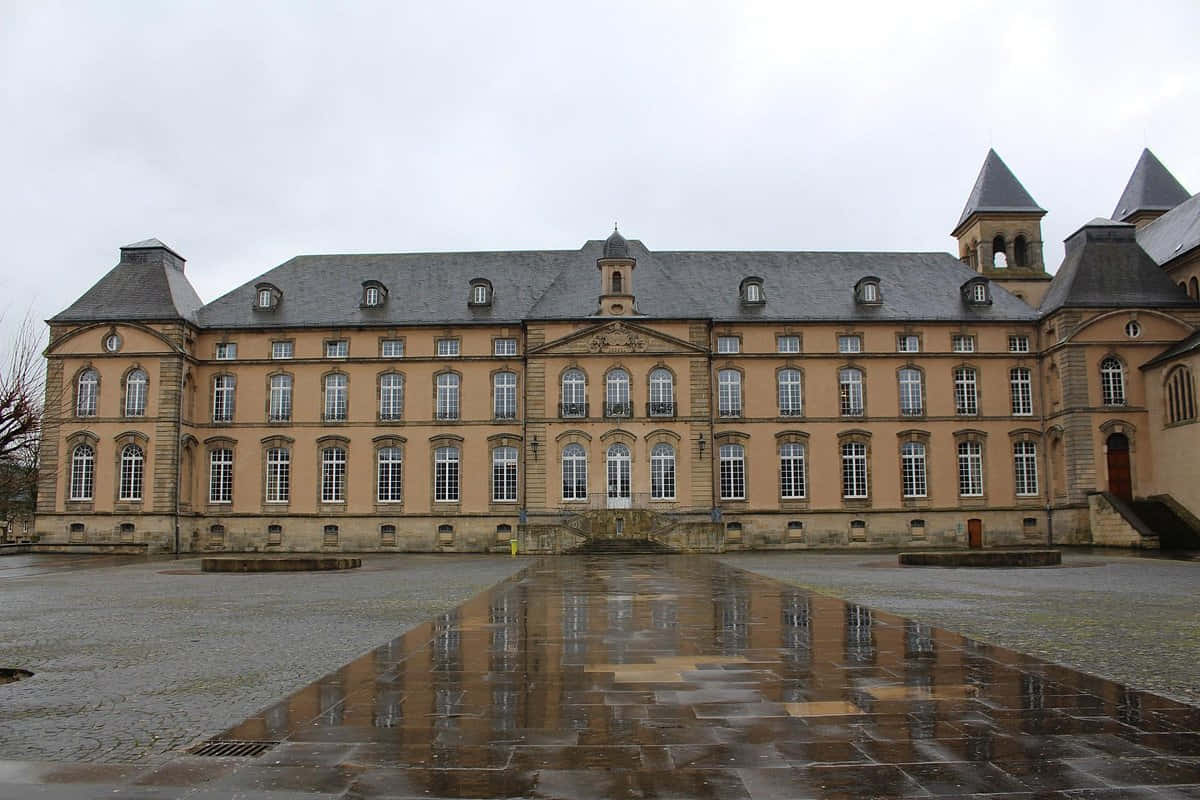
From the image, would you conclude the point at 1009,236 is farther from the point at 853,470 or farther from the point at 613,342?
the point at 613,342

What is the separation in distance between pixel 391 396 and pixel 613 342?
11880 mm

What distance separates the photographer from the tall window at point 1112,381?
4719 cm

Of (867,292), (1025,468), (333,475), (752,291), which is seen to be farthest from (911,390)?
(333,475)

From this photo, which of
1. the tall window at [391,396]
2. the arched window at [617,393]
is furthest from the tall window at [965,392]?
the tall window at [391,396]

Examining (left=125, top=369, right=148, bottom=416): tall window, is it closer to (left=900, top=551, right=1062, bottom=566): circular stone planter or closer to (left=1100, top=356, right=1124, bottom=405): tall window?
(left=900, top=551, right=1062, bottom=566): circular stone planter

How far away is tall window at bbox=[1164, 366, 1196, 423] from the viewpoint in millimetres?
43469

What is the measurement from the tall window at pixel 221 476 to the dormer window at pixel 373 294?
10.5 meters

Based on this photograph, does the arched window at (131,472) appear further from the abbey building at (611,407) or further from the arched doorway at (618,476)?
the arched doorway at (618,476)

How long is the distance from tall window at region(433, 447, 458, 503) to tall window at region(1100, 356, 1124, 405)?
32.2m

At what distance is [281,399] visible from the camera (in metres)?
50.0

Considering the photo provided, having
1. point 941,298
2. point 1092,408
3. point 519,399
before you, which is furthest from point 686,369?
point 1092,408

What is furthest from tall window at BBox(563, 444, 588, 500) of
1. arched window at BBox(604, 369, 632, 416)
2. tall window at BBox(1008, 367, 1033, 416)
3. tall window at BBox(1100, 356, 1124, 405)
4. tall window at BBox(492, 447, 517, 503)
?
tall window at BBox(1100, 356, 1124, 405)

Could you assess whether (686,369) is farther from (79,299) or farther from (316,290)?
(79,299)

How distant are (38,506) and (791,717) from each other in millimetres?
49914
